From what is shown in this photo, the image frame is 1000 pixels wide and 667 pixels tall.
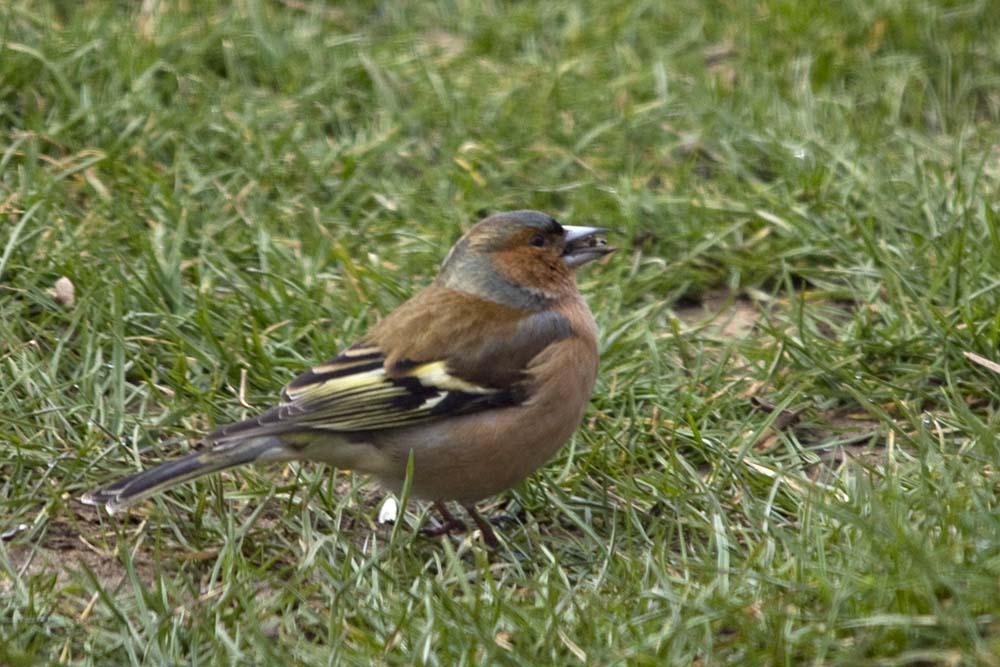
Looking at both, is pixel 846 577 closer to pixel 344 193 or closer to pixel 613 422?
pixel 613 422

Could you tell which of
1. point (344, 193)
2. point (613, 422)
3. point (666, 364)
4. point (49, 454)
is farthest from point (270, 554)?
point (344, 193)

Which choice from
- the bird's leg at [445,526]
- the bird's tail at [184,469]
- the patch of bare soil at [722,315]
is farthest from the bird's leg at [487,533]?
the patch of bare soil at [722,315]

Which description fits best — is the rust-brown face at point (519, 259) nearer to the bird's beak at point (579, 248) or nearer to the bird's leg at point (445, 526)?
the bird's beak at point (579, 248)

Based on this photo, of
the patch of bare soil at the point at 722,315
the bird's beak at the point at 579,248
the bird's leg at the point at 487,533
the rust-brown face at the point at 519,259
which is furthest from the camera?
the patch of bare soil at the point at 722,315

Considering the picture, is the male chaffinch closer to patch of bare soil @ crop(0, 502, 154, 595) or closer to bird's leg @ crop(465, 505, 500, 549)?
bird's leg @ crop(465, 505, 500, 549)

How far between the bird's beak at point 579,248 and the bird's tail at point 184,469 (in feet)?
3.94

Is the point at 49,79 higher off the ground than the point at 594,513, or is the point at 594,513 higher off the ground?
the point at 49,79

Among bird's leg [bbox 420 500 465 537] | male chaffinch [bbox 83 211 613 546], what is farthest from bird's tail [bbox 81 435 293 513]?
bird's leg [bbox 420 500 465 537]

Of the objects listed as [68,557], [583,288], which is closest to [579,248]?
[583,288]

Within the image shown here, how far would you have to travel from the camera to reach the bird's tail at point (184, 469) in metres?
3.95

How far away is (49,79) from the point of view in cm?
613

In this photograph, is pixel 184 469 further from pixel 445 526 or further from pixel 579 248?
pixel 579 248

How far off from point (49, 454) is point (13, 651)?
1053 mm

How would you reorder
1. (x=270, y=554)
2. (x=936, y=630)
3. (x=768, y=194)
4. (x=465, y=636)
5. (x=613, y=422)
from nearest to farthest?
(x=936, y=630) < (x=465, y=636) < (x=270, y=554) < (x=613, y=422) < (x=768, y=194)
